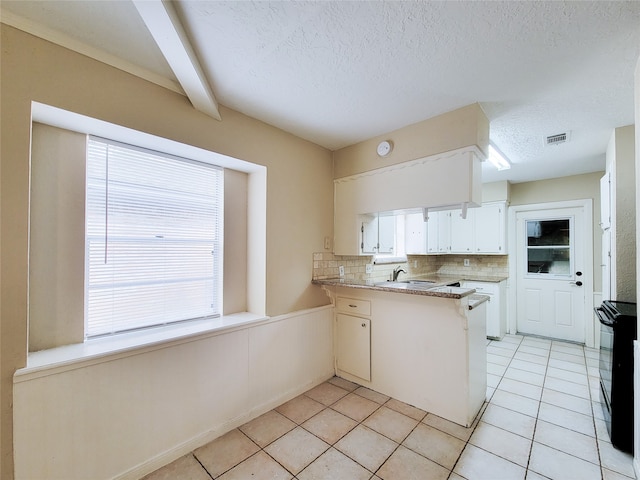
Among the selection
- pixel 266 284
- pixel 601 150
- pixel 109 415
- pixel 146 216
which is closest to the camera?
pixel 109 415

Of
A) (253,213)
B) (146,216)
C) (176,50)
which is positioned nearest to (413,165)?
(253,213)

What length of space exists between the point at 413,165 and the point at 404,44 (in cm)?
112

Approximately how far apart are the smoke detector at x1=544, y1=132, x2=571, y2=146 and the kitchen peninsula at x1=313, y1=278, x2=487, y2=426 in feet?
6.10

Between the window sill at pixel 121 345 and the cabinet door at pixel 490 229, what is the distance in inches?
158

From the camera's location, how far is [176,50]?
4.93 feet

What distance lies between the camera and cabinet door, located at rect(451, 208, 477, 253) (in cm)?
473

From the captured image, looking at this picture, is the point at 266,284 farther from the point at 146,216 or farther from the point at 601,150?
the point at 601,150

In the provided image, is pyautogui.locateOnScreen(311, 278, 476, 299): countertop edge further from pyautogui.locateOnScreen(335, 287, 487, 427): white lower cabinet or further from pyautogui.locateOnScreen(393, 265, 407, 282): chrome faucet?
pyautogui.locateOnScreen(393, 265, 407, 282): chrome faucet

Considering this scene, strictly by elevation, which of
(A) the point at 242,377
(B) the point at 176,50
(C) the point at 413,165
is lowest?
(A) the point at 242,377

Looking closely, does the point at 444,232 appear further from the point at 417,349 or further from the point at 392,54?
the point at 392,54

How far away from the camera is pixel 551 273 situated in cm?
436

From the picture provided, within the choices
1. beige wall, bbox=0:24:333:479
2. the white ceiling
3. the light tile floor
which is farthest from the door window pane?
beige wall, bbox=0:24:333:479

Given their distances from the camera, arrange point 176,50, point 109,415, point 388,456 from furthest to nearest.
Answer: point 388,456 → point 109,415 → point 176,50

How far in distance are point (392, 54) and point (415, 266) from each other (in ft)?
11.9
